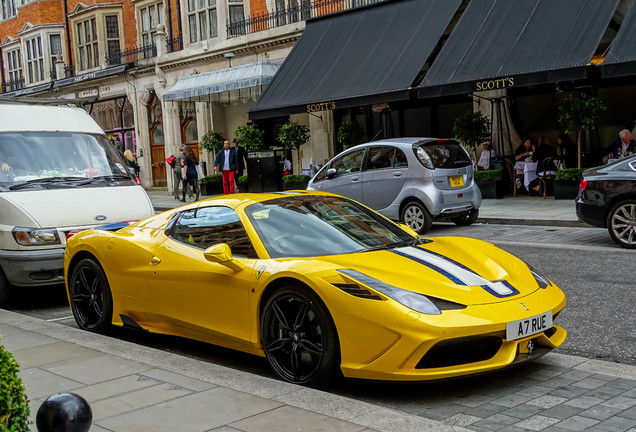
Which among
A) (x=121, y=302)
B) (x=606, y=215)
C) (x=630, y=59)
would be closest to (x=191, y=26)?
(x=630, y=59)

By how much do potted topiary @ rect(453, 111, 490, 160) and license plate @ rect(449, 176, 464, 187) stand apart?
19.4 feet

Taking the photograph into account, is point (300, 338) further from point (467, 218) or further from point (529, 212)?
point (529, 212)

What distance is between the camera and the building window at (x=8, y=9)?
4150cm

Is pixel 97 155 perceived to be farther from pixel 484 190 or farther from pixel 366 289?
pixel 484 190

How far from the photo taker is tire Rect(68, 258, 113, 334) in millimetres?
6613

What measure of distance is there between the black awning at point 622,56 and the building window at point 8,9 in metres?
36.1

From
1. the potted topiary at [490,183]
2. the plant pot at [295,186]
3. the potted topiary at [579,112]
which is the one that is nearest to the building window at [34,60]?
the plant pot at [295,186]

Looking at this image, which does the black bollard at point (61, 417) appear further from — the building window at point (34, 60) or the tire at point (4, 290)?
the building window at point (34, 60)

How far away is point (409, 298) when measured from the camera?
14.8 ft

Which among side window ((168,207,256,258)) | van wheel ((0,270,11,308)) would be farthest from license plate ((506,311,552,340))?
van wheel ((0,270,11,308))

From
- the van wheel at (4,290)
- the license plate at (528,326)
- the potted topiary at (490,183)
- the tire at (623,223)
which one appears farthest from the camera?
the potted topiary at (490,183)

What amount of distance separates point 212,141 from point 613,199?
19322mm

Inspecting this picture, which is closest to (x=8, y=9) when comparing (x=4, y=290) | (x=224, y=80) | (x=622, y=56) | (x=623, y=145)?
(x=224, y=80)

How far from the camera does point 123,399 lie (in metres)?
4.36
